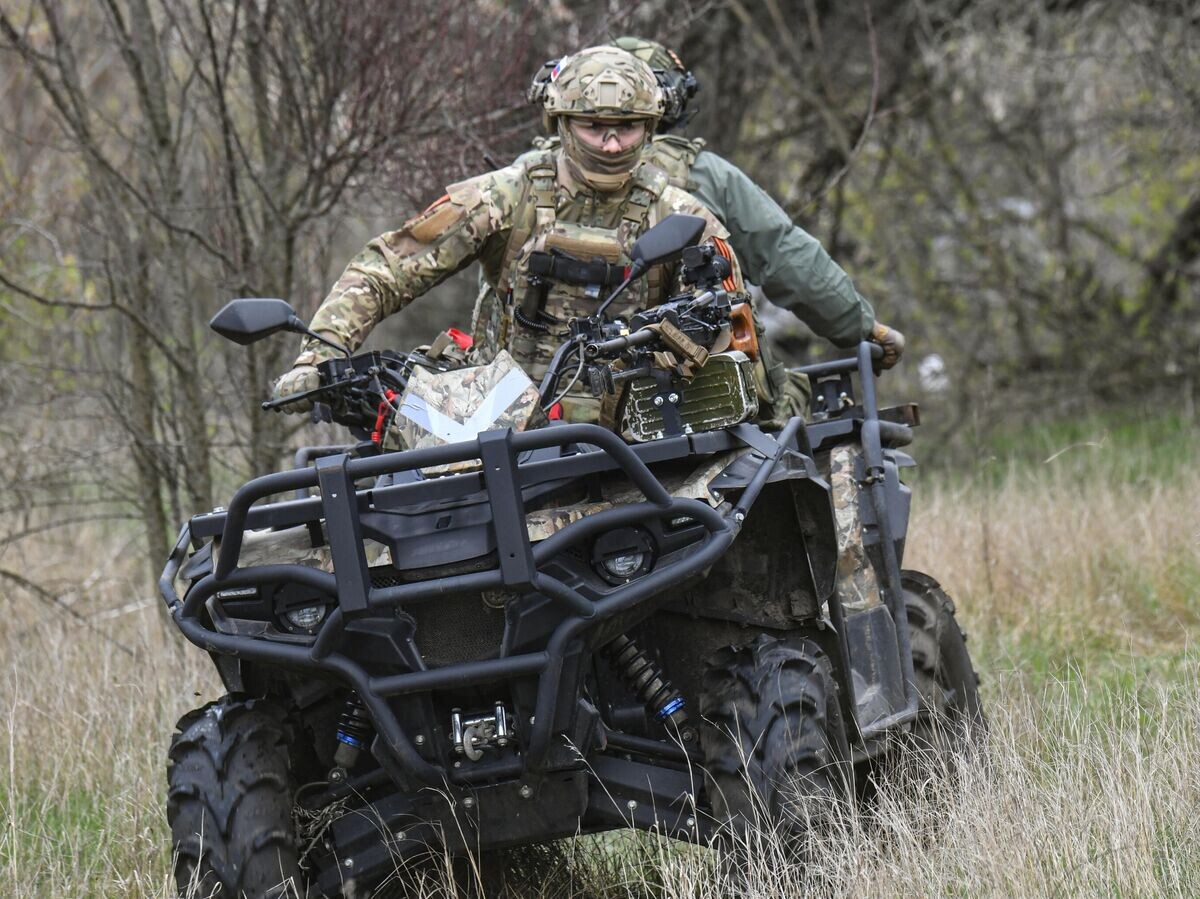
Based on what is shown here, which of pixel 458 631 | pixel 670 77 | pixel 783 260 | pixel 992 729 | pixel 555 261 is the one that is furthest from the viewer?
pixel 670 77

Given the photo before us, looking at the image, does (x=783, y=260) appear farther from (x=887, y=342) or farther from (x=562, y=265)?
(x=562, y=265)

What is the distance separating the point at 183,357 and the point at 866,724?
14.3ft

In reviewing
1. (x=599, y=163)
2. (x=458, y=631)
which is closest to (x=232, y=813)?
(x=458, y=631)

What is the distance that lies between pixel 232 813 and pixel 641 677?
3.67ft

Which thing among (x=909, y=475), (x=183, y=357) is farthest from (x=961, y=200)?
(x=183, y=357)

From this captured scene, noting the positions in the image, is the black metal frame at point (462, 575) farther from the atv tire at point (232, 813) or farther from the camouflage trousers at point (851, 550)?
the camouflage trousers at point (851, 550)

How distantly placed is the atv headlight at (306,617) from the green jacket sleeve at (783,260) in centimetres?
252

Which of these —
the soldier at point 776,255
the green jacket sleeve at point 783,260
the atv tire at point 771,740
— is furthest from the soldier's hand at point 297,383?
the green jacket sleeve at point 783,260

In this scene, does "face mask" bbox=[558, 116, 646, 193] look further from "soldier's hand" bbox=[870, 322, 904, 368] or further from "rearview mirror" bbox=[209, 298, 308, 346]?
"soldier's hand" bbox=[870, 322, 904, 368]

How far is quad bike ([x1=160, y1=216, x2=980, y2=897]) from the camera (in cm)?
400

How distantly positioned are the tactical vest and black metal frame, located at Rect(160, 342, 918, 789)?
1.05m

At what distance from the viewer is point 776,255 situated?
619cm

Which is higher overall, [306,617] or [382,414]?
[382,414]

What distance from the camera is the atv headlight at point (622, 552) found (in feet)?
13.8
